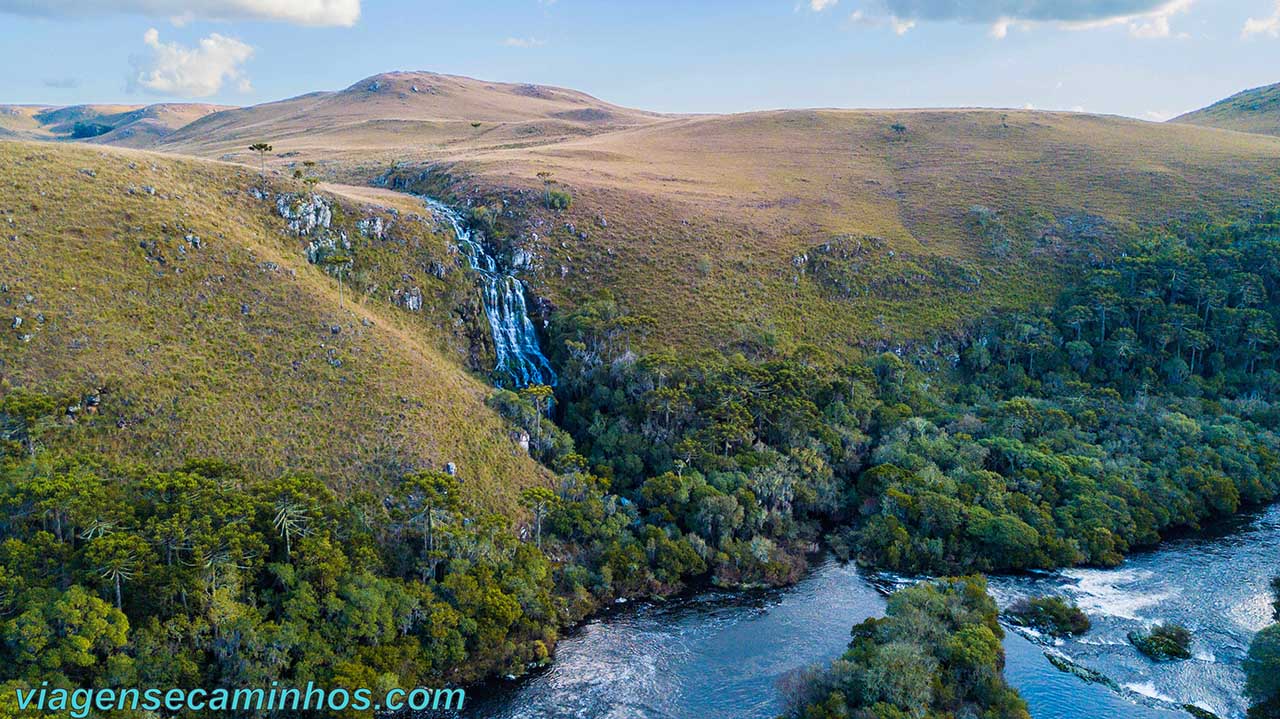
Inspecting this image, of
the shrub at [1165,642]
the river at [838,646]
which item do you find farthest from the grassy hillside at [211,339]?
the shrub at [1165,642]

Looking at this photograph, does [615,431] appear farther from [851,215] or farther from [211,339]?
[851,215]

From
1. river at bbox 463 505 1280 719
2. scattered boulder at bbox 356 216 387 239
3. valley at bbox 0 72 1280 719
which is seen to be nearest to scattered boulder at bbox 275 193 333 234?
valley at bbox 0 72 1280 719

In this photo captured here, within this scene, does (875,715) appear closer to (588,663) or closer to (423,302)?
(588,663)

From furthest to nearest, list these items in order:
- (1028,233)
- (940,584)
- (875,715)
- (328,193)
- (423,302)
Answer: (1028,233)
(328,193)
(423,302)
(940,584)
(875,715)

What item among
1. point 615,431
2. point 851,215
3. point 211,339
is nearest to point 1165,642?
point 615,431

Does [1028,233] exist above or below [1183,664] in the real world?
above

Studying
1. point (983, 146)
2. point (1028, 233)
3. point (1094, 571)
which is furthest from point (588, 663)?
point (983, 146)
